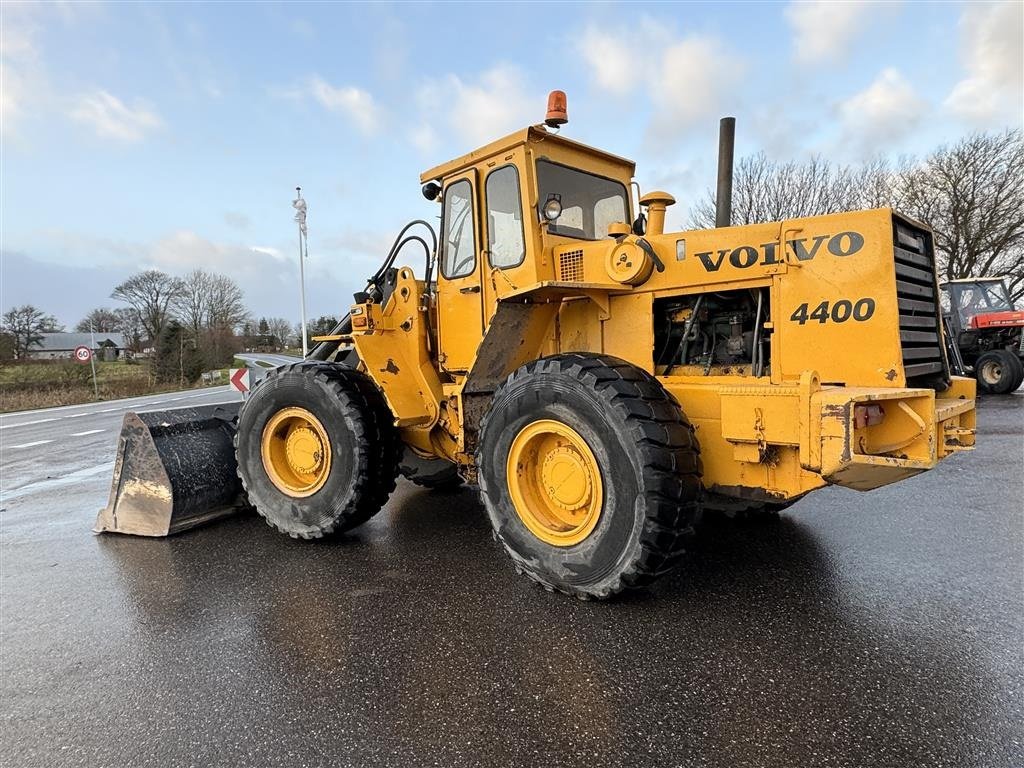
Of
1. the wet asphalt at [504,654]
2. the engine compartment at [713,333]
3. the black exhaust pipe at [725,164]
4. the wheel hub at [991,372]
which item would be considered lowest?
the wet asphalt at [504,654]

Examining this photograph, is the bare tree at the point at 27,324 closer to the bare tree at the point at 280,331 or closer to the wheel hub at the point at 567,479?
the bare tree at the point at 280,331

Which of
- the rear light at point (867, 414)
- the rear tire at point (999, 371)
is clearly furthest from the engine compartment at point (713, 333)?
the rear tire at point (999, 371)

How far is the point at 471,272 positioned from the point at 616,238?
1.13 meters

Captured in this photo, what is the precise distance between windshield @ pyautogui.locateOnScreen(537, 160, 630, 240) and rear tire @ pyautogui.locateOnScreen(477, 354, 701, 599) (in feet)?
4.30

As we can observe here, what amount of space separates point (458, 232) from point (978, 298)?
15702 mm

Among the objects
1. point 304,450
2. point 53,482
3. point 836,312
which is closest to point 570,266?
point 836,312

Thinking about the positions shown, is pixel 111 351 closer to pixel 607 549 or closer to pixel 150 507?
pixel 150 507

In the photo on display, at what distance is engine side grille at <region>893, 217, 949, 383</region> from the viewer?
10.8 feet

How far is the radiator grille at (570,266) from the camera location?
4051 millimetres

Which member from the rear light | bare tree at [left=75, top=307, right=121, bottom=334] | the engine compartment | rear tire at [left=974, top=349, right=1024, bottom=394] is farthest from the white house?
the rear light

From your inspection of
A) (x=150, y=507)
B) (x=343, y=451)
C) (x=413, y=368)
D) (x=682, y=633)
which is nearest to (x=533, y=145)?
(x=413, y=368)

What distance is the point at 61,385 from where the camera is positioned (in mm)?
28109

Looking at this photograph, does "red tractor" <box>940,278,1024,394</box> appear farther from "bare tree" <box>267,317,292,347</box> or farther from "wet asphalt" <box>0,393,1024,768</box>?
"bare tree" <box>267,317,292,347</box>

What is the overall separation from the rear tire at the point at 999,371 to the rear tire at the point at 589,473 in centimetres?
1510
